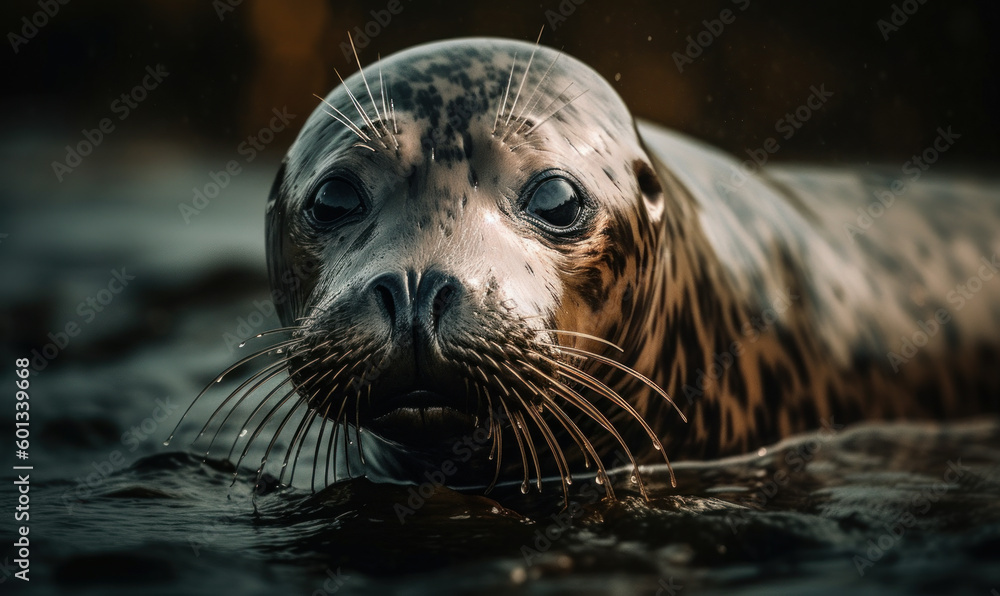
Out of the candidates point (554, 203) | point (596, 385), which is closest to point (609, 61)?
point (554, 203)

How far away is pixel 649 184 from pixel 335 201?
93 cm

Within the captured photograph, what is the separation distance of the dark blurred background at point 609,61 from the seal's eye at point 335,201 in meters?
5.62

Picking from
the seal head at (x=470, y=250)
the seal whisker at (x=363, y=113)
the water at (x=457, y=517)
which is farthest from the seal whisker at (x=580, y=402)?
the seal whisker at (x=363, y=113)

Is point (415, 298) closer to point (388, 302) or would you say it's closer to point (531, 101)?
point (388, 302)

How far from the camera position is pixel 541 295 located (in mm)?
2721

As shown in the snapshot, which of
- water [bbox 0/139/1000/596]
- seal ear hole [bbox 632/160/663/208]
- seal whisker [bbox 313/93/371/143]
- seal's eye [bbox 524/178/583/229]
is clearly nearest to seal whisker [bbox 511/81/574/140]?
seal's eye [bbox 524/178/583/229]

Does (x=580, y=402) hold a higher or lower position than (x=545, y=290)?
lower

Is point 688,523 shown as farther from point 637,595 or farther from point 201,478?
point 201,478

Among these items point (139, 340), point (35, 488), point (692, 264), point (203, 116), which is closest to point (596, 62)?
point (203, 116)

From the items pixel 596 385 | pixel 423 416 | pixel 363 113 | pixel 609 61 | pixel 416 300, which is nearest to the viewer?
pixel 416 300

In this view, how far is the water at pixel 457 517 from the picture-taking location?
7.25 feet

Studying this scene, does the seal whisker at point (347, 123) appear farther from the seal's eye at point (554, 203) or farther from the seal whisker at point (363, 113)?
the seal's eye at point (554, 203)

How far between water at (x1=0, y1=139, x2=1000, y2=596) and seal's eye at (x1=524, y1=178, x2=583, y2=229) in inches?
29.7

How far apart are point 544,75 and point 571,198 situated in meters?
0.45
